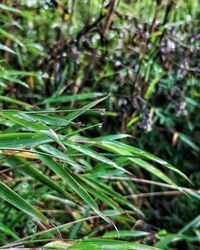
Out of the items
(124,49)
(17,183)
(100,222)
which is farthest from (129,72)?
(17,183)

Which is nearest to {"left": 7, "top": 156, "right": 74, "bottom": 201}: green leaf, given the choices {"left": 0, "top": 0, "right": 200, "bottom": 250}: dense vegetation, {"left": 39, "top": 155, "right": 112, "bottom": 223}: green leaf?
{"left": 39, "top": 155, "right": 112, "bottom": 223}: green leaf

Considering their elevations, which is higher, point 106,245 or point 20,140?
point 20,140

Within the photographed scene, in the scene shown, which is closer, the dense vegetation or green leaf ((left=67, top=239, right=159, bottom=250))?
green leaf ((left=67, top=239, right=159, bottom=250))

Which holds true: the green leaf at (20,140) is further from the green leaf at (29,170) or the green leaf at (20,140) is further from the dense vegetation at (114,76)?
the dense vegetation at (114,76)

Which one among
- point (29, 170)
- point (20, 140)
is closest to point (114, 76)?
point (29, 170)

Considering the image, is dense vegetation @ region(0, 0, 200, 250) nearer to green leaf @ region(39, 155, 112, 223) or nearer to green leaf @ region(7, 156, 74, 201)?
green leaf @ region(7, 156, 74, 201)

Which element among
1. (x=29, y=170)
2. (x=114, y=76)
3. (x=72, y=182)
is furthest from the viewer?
(x=114, y=76)

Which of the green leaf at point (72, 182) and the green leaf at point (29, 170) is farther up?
the green leaf at point (72, 182)

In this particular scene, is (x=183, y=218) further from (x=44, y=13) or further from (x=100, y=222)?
(x=44, y=13)

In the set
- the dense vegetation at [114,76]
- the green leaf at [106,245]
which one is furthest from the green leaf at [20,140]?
the dense vegetation at [114,76]

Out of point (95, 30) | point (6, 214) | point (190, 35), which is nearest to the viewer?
point (6, 214)

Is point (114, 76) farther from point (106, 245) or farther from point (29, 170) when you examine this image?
point (106, 245)
